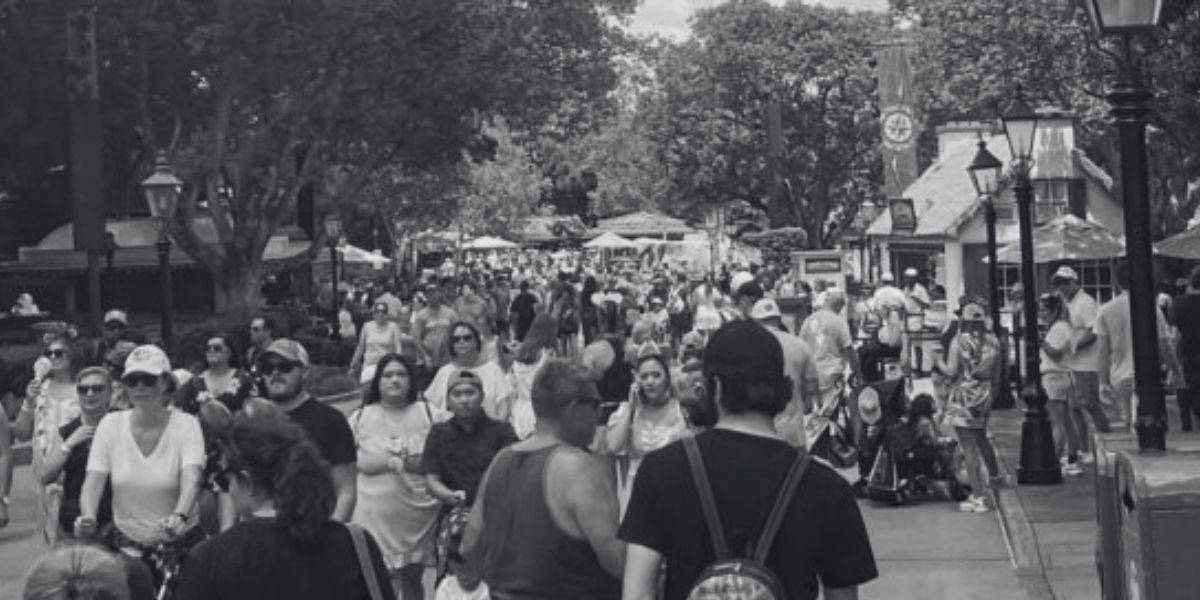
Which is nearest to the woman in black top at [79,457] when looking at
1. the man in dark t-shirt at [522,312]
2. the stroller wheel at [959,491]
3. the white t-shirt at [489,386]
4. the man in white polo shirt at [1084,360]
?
the white t-shirt at [489,386]

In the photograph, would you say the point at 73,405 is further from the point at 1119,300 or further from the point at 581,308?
the point at 581,308

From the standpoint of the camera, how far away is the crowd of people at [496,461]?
4.91 meters

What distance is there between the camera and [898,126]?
5197 cm

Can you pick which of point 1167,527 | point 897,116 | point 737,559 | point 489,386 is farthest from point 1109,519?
point 897,116

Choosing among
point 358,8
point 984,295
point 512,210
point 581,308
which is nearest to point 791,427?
point 358,8

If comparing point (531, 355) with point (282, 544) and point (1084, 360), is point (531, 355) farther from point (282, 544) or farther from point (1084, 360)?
point (282, 544)

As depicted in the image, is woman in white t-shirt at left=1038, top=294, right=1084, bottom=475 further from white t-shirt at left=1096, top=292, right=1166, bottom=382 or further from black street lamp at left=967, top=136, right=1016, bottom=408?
black street lamp at left=967, top=136, right=1016, bottom=408

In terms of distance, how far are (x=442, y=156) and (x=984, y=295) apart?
1292 centimetres

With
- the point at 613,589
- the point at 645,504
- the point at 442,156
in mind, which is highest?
the point at 442,156

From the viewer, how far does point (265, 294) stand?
49406 millimetres

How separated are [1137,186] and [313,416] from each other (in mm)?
3661

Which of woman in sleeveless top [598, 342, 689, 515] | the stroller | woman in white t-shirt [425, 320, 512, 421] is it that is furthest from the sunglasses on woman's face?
the stroller

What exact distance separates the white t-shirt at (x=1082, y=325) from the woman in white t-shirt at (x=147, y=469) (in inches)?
380

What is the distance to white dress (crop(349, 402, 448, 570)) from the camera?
9.59m
